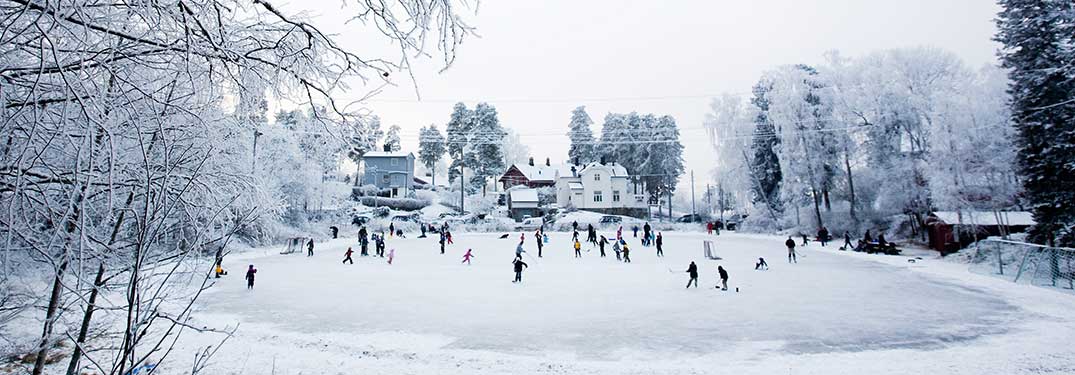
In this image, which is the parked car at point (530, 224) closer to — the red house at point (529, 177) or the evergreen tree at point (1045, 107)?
the red house at point (529, 177)

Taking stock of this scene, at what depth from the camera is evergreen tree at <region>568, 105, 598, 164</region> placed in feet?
267

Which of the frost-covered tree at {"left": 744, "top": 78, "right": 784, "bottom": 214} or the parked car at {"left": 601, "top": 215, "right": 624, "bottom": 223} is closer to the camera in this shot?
the frost-covered tree at {"left": 744, "top": 78, "right": 784, "bottom": 214}

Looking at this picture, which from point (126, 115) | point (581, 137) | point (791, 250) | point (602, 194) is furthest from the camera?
point (581, 137)

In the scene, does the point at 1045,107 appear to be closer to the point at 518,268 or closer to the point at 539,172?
the point at 518,268

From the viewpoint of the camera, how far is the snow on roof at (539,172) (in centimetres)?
7194

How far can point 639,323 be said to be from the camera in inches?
402

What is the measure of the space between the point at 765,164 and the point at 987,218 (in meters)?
23.6

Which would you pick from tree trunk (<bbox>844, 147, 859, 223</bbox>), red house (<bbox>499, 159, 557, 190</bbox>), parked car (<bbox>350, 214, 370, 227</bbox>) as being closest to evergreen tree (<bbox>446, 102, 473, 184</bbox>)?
red house (<bbox>499, 159, 557, 190</bbox>)

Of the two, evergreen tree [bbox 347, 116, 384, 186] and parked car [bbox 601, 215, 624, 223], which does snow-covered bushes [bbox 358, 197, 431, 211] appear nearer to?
parked car [bbox 601, 215, 624, 223]

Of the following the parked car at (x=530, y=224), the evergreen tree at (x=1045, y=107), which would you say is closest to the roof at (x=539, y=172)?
the parked car at (x=530, y=224)

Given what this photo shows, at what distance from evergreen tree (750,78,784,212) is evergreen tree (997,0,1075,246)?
23.3 meters

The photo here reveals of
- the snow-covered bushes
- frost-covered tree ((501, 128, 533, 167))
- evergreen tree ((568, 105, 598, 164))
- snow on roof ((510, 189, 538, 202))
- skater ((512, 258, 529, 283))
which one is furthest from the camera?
frost-covered tree ((501, 128, 533, 167))

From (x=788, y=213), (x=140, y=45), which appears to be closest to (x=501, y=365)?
(x=140, y=45)

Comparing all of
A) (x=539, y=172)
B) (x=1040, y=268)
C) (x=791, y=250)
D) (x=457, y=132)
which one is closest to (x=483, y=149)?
(x=457, y=132)
